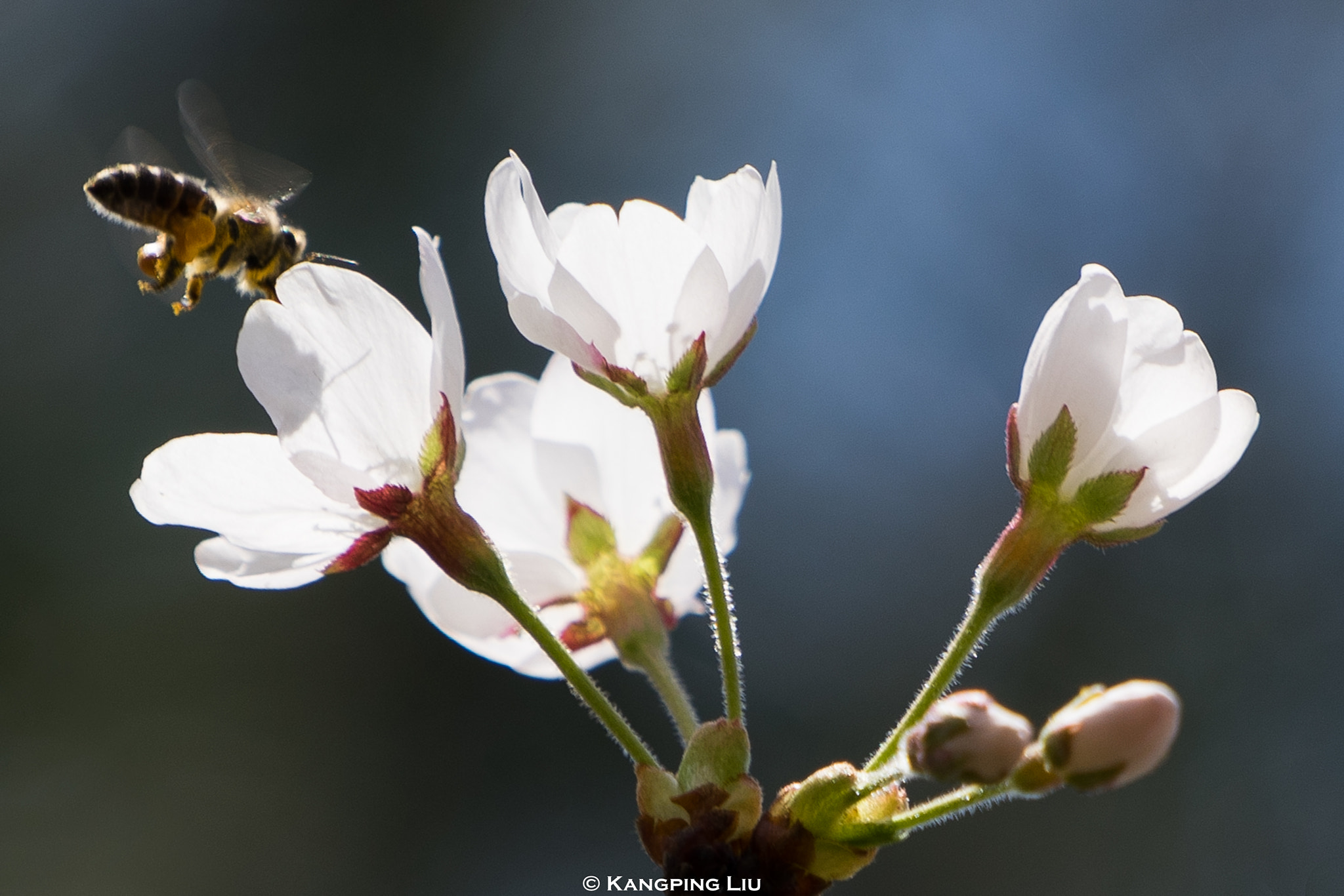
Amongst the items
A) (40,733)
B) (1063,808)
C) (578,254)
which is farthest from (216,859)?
(578,254)

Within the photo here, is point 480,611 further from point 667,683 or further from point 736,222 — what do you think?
point 736,222

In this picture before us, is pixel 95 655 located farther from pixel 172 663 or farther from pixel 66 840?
pixel 66 840

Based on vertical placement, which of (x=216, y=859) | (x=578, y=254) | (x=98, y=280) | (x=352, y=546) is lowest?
(x=216, y=859)

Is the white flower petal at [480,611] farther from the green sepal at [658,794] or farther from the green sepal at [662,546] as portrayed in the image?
the green sepal at [658,794]

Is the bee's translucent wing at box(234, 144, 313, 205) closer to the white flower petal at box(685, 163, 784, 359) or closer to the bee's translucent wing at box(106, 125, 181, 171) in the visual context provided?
the bee's translucent wing at box(106, 125, 181, 171)

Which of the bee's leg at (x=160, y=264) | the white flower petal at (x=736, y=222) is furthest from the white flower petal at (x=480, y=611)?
the bee's leg at (x=160, y=264)

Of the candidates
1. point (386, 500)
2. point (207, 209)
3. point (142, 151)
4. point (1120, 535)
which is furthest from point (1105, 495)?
point (142, 151)
